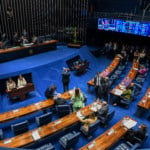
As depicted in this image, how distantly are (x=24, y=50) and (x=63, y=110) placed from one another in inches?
252

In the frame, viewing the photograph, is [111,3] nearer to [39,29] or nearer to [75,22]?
[75,22]

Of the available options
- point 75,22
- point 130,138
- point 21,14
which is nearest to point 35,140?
point 130,138

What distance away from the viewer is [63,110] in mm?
7445

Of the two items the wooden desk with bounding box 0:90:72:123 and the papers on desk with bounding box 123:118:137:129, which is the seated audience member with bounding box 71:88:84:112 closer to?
the wooden desk with bounding box 0:90:72:123

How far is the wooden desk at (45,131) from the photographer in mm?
5672

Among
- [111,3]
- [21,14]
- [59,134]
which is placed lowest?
[59,134]

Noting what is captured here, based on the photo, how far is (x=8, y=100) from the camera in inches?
361

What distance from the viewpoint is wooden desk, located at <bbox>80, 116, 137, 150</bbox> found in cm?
574

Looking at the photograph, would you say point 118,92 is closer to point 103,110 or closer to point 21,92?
point 103,110

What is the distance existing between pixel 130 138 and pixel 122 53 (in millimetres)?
9094

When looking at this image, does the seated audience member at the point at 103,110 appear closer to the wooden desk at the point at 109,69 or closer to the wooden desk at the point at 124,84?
the wooden desk at the point at 124,84

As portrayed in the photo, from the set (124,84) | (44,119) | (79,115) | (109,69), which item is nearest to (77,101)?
(79,115)

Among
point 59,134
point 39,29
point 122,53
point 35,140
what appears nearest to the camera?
point 35,140

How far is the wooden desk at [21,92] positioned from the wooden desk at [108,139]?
4.75 metres
